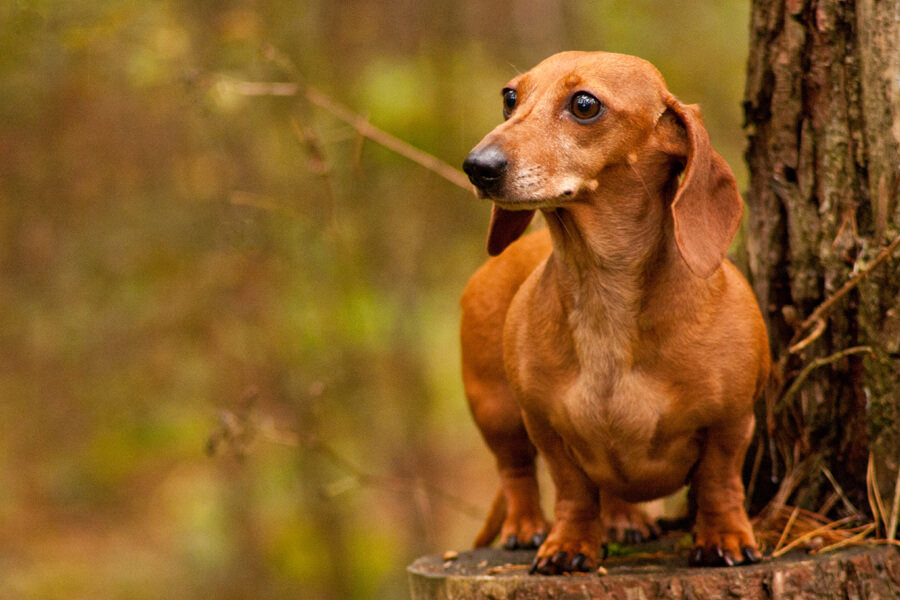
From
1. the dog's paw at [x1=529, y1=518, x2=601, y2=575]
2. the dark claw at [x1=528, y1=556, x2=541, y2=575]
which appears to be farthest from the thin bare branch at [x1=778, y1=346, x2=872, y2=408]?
the dark claw at [x1=528, y1=556, x2=541, y2=575]

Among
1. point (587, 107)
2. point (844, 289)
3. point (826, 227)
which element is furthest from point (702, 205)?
Result: point (826, 227)

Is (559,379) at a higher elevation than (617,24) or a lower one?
lower

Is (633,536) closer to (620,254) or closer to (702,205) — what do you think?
(620,254)

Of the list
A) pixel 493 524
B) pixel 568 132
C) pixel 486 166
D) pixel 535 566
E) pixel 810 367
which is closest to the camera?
pixel 486 166

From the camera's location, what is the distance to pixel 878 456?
327 centimetres

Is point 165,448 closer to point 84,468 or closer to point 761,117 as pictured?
point 84,468

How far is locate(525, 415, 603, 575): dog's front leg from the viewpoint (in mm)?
3057

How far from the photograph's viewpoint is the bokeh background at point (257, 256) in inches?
264

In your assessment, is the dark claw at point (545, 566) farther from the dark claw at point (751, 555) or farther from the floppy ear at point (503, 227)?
the floppy ear at point (503, 227)

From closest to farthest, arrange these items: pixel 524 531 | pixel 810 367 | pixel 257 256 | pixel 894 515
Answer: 1. pixel 894 515
2. pixel 810 367
3. pixel 524 531
4. pixel 257 256

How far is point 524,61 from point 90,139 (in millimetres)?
3517

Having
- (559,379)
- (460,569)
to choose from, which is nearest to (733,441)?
(559,379)

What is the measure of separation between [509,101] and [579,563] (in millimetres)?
1397

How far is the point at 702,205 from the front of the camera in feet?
9.09
